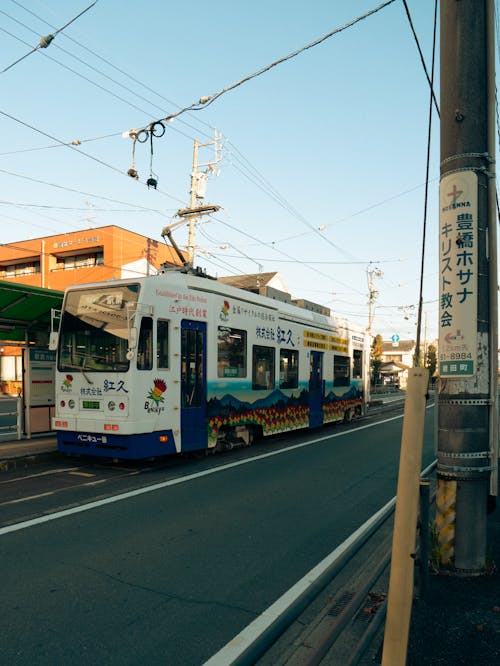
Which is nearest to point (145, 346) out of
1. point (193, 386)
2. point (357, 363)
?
point (193, 386)

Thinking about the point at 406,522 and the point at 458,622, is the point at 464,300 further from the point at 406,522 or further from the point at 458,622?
the point at 458,622

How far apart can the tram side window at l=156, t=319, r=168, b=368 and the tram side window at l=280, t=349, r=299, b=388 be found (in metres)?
4.87

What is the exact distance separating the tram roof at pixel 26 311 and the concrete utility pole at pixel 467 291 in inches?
360

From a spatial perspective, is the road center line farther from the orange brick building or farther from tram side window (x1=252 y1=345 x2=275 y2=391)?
the orange brick building

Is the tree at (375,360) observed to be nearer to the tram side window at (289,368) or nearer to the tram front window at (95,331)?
the tram side window at (289,368)

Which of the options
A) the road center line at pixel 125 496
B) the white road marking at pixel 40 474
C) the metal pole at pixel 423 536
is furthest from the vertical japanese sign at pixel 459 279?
the white road marking at pixel 40 474

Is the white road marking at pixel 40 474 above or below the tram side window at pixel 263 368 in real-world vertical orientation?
below

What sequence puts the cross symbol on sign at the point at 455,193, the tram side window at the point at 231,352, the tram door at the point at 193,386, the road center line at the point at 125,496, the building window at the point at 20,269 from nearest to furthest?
the cross symbol on sign at the point at 455,193
the road center line at the point at 125,496
the tram door at the point at 193,386
the tram side window at the point at 231,352
the building window at the point at 20,269

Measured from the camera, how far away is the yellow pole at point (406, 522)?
2947mm

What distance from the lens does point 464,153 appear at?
4816mm

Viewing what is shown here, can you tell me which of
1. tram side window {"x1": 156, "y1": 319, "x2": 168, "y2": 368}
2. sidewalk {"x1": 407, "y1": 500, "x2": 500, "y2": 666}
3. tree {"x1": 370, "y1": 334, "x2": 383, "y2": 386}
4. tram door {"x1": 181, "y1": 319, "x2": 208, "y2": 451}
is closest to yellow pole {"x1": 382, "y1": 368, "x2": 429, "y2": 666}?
sidewalk {"x1": 407, "y1": 500, "x2": 500, "y2": 666}

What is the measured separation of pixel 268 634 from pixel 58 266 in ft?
138

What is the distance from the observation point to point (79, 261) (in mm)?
41469

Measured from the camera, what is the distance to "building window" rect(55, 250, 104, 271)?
4044 centimetres
